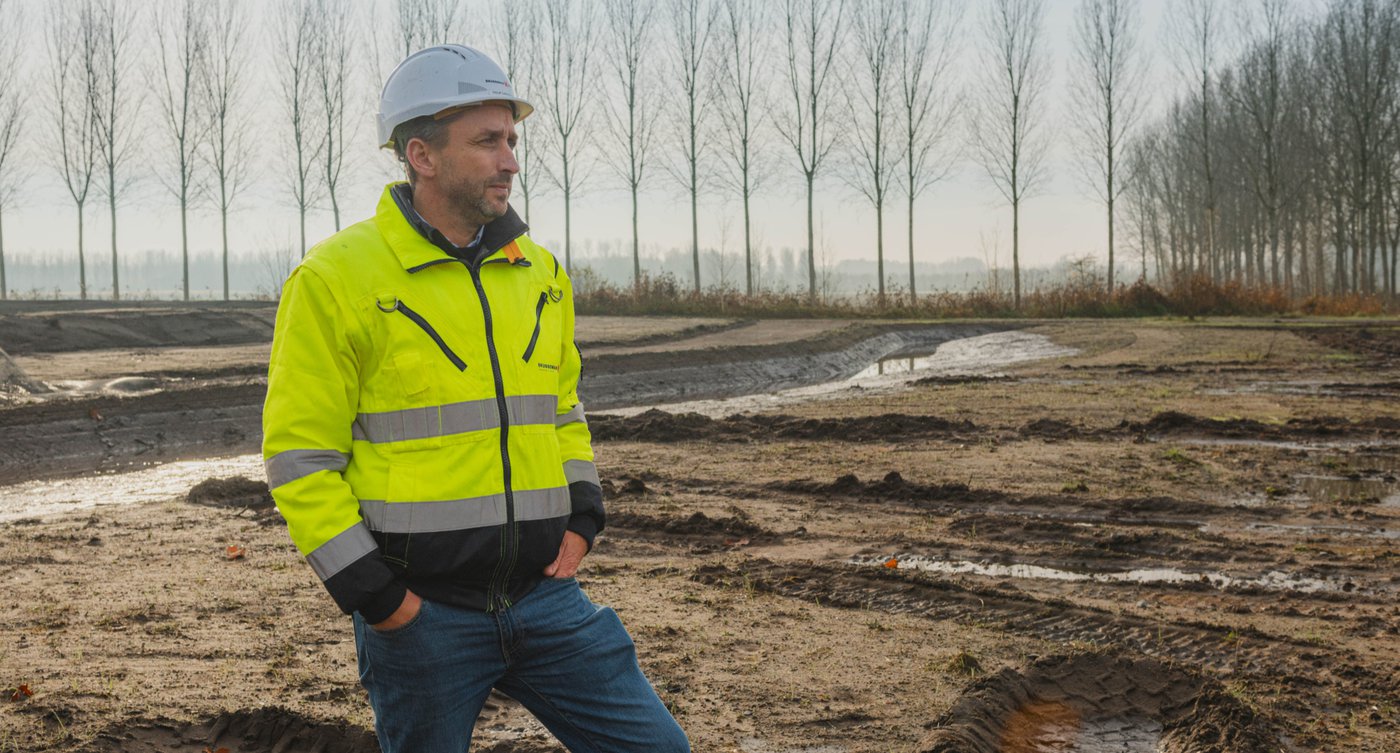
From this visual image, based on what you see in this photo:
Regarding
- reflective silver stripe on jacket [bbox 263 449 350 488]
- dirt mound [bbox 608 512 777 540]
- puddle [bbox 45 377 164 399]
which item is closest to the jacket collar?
reflective silver stripe on jacket [bbox 263 449 350 488]

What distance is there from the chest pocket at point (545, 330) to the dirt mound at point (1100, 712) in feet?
7.88

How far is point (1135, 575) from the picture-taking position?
23.6 ft

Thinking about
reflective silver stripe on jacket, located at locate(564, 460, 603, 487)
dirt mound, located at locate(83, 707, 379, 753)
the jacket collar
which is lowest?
dirt mound, located at locate(83, 707, 379, 753)

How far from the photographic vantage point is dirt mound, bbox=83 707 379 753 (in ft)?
15.1

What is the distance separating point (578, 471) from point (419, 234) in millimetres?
663

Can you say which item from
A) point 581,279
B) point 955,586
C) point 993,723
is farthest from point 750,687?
point 581,279

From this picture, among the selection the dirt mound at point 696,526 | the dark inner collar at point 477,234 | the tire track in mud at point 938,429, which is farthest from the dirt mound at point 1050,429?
the dark inner collar at point 477,234

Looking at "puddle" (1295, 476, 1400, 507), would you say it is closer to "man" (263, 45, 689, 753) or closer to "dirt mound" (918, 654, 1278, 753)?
"dirt mound" (918, 654, 1278, 753)

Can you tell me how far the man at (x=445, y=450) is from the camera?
8.22ft

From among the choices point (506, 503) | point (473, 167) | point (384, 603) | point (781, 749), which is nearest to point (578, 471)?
point (506, 503)

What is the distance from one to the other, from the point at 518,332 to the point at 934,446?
408 inches

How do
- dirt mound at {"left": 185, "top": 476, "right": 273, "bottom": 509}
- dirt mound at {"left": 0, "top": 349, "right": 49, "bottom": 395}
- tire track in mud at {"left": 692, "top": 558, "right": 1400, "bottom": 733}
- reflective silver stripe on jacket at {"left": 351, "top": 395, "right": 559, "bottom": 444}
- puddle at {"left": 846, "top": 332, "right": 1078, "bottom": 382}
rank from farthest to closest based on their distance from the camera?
1. puddle at {"left": 846, "top": 332, "right": 1078, "bottom": 382}
2. dirt mound at {"left": 0, "top": 349, "right": 49, "bottom": 395}
3. dirt mound at {"left": 185, "top": 476, "right": 273, "bottom": 509}
4. tire track in mud at {"left": 692, "top": 558, "right": 1400, "bottom": 733}
5. reflective silver stripe on jacket at {"left": 351, "top": 395, "right": 559, "bottom": 444}

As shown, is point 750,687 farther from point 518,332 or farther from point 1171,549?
point 1171,549

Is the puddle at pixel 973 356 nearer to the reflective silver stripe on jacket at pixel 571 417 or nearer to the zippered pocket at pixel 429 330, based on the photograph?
the reflective silver stripe on jacket at pixel 571 417
